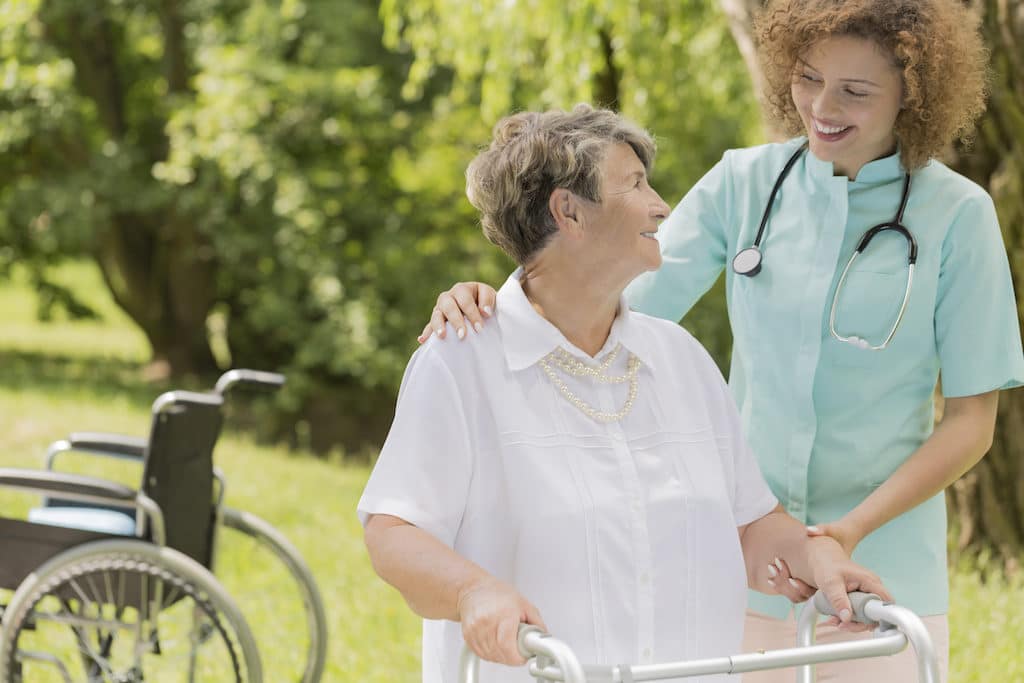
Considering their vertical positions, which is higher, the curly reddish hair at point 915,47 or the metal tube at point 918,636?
the curly reddish hair at point 915,47

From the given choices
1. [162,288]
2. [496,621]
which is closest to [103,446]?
[496,621]

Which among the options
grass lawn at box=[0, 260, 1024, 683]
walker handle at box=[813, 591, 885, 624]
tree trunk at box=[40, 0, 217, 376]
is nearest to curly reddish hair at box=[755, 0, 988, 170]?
walker handle at box=[813, 591, 885, 624]

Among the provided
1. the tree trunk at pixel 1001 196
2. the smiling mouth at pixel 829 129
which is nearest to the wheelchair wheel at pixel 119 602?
the smiling mouth at pixel 829 129

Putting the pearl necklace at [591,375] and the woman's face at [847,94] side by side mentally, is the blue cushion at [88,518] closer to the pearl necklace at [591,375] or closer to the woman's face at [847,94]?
the pearl necklace at [591,375]

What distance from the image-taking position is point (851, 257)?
7.63 feet

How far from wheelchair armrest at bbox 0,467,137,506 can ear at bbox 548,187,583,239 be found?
185cm

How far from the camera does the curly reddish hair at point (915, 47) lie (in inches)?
86.0

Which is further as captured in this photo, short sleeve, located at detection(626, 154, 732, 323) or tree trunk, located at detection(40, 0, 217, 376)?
tree trunk, located at detection(40, 0, 217, 376)

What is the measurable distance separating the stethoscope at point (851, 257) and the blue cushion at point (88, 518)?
1.97 m

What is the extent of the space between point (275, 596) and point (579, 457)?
3954 millimetres

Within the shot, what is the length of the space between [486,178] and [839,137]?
2.13ft

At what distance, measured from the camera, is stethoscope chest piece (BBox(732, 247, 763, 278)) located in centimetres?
237

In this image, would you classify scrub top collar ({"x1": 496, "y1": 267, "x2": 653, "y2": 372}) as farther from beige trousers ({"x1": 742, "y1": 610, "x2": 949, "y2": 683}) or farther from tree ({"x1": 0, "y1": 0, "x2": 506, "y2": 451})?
tree ({"x1": 0, "y1": 0, "x2": 506, "y2": 451})

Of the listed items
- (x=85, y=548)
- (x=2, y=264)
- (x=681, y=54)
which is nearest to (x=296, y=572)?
(x=85, y=548)
